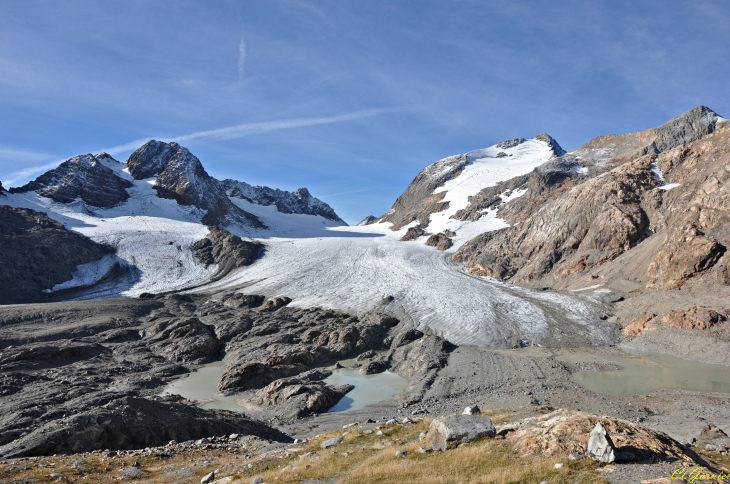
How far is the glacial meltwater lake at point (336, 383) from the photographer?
2650 centimetres

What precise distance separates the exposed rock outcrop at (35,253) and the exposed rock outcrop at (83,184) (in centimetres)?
2737

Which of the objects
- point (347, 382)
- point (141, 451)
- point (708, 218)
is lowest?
point (347, 382)

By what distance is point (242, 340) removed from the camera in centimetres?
4128

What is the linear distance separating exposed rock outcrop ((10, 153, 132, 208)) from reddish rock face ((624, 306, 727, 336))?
115188 mm

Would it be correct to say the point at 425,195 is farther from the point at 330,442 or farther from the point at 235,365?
the point at 330,442

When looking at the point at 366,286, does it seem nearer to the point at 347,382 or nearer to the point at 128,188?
the point at 347,382

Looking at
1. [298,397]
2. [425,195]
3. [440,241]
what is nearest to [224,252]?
[440,241]

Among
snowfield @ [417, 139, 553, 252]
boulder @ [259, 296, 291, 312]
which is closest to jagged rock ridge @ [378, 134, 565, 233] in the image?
snowfield @ [417, 139, 553, 252]

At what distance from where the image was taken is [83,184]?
10350cm

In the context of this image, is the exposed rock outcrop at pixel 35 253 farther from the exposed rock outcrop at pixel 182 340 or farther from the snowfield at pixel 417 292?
the exposed rock outcrop at pixel 182 340

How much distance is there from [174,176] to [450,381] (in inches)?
4559

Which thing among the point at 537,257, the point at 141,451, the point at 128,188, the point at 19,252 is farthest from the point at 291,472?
the point at 128,188

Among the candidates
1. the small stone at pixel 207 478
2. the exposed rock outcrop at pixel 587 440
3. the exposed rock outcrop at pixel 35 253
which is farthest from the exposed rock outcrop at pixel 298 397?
the exposed rock outcrop at pixel 35 253

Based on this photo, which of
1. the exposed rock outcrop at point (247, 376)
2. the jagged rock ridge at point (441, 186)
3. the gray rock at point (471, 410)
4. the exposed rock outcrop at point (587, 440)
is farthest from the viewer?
the jagged rock ridge at point (441, 186)
